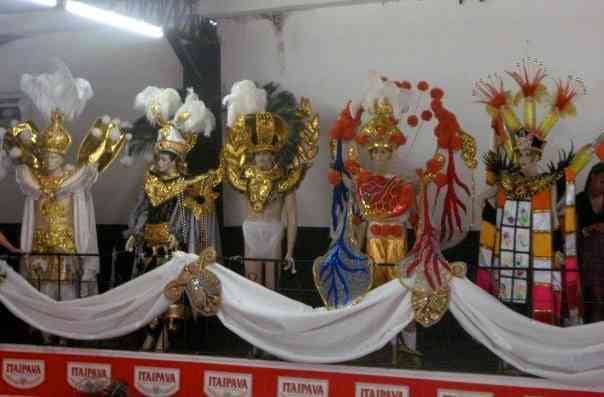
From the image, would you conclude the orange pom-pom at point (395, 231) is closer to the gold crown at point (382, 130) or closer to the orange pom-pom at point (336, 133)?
the gold crown at point (382, 130)

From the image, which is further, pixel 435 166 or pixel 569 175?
pixel 435 166

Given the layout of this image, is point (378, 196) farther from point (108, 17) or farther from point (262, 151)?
point (108, 17)

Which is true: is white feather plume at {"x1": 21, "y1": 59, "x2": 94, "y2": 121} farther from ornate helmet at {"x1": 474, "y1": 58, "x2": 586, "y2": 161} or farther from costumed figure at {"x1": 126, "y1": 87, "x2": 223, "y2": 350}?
ornate helmet at {"x1": 474, "y1": 58, "x2": 586, "y2": 161}

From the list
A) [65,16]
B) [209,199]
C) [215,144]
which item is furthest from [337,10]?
[65,16]

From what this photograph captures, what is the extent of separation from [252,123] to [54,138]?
131cm

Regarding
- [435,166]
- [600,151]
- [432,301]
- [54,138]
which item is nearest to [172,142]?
[54,138]

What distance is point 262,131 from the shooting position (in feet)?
16.2

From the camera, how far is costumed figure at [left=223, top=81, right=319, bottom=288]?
16.2ft

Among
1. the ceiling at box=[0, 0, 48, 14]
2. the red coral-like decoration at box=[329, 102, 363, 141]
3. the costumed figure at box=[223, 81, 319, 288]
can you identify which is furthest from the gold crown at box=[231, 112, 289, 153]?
the ceiling at box=[0, 0, 48, 14]

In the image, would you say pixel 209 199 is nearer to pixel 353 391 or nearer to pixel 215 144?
pixel 215 144

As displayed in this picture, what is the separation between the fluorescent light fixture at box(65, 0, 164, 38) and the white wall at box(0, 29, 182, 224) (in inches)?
31.0

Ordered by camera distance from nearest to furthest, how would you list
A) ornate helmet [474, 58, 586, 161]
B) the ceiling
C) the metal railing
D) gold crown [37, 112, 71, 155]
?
the metal railing, ornate helmet [474, 58, 586, 161], gold crown [37, 112, 71, 155], the ceiling

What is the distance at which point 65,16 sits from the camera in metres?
6.29

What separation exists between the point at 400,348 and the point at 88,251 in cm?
217
